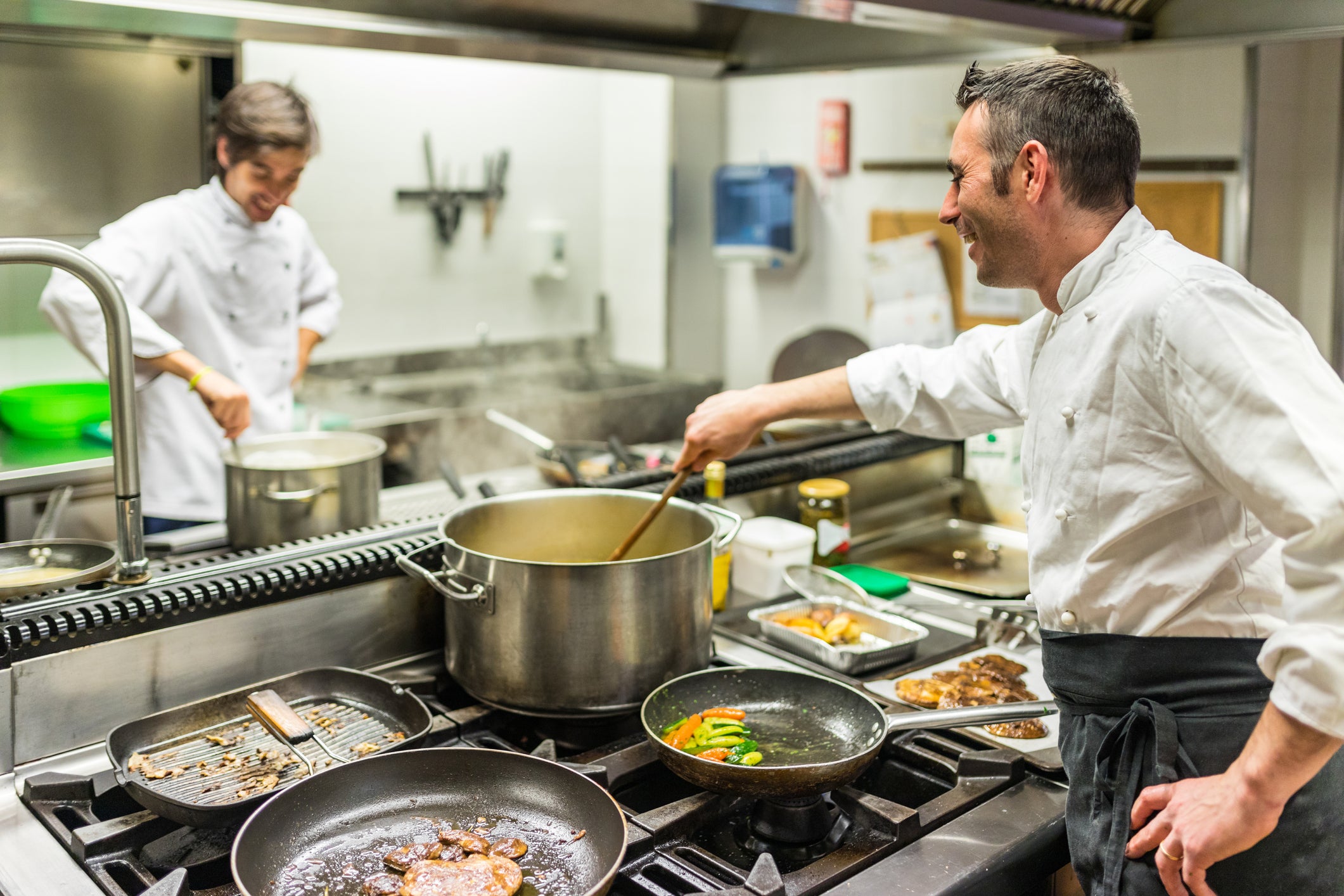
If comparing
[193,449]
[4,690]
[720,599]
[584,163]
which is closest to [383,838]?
[4,690]

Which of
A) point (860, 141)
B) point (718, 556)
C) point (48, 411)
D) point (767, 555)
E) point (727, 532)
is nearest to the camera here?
point (727, 532)

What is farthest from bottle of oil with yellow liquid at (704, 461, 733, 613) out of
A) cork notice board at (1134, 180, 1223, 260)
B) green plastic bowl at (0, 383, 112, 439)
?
green plastic bowl at (0, 383, 112, 439)

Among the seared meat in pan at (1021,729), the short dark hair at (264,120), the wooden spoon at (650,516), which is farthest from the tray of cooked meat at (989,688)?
the short dark hair at (264,120)

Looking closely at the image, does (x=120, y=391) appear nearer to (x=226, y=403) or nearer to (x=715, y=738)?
(x=226, y=403)

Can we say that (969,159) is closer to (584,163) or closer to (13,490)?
(13,490)

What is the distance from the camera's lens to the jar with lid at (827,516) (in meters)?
2.27

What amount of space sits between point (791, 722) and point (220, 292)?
200 centimetres

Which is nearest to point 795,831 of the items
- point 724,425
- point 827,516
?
point 724,425

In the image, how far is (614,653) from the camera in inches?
59.5

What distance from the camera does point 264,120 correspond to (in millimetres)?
2582

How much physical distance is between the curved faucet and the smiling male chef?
1049mm

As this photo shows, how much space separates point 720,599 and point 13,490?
2247 mm

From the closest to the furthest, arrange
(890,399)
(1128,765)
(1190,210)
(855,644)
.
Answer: (1128,765)
(890,399)
(855,644)
(1190,210)

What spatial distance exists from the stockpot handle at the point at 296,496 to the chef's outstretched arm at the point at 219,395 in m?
0.20
